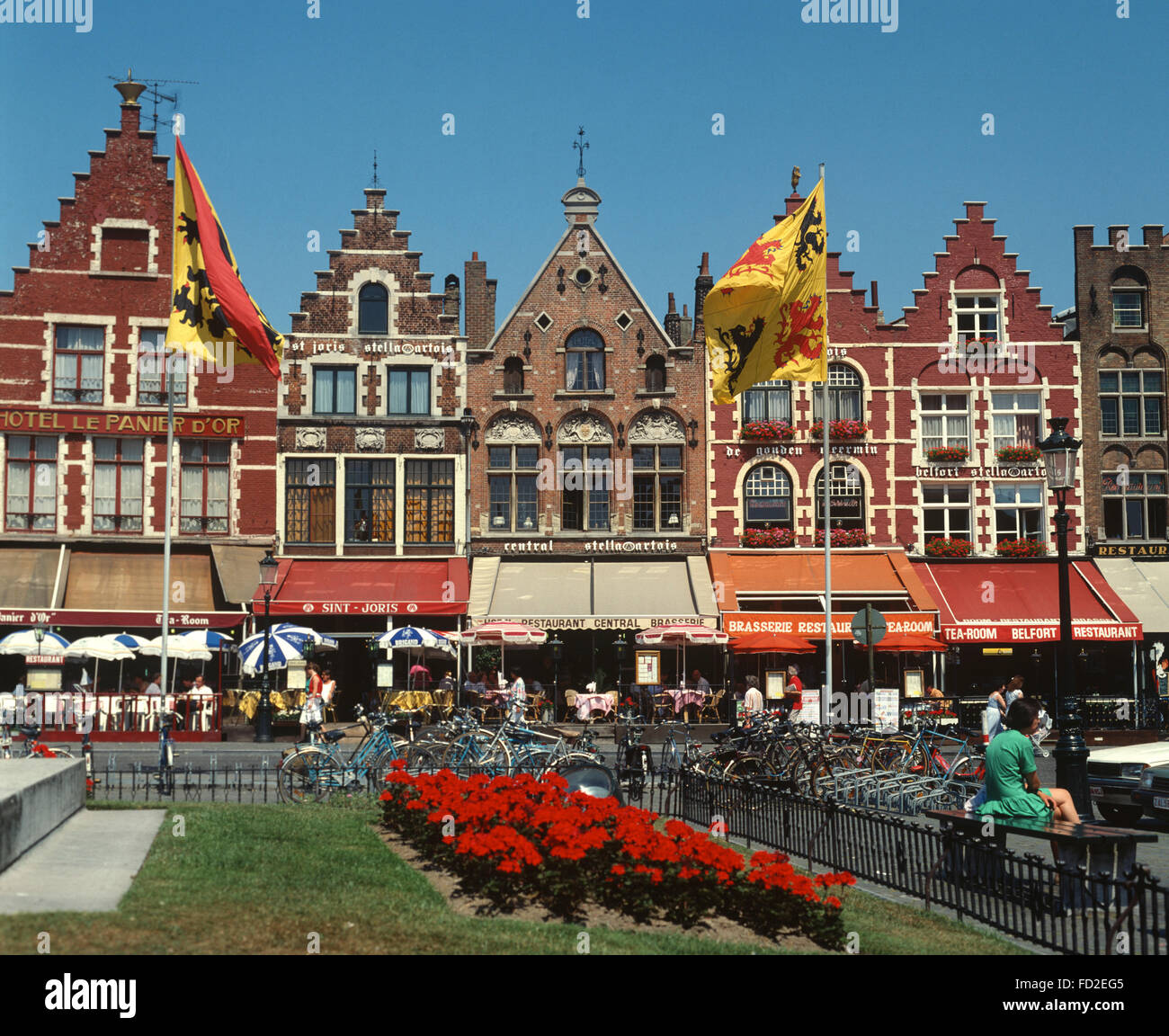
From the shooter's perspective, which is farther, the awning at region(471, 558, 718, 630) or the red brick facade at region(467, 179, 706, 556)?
the red brick facade at region(467, 179, 706, 556)

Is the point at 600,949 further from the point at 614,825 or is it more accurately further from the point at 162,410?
the point at 162,410

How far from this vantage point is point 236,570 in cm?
3844

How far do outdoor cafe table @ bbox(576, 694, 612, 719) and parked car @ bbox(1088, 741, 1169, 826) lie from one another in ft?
57.3

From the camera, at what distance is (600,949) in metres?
9.47

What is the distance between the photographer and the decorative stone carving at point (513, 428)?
40469mm

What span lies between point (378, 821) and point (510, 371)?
27.0 m

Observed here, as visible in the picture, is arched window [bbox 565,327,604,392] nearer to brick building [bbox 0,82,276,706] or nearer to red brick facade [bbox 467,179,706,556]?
red brick facade [bbox 467,179,706,556]

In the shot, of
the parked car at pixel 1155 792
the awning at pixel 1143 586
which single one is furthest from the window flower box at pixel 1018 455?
the parked car at pixel 1155 792

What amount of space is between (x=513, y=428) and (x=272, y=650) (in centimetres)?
1143

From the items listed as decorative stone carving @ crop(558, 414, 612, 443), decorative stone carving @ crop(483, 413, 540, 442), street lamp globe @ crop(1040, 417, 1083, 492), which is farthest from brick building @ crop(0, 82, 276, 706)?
street lamp globe @ crop(1040, 417, 1083, 492)

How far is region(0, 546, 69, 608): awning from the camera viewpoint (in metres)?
37.0

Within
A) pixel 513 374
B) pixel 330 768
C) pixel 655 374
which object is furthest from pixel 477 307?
pixel 330 768

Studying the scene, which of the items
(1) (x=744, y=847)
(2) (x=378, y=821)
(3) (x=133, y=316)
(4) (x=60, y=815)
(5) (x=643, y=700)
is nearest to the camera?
(4) (x=60, y=815)
